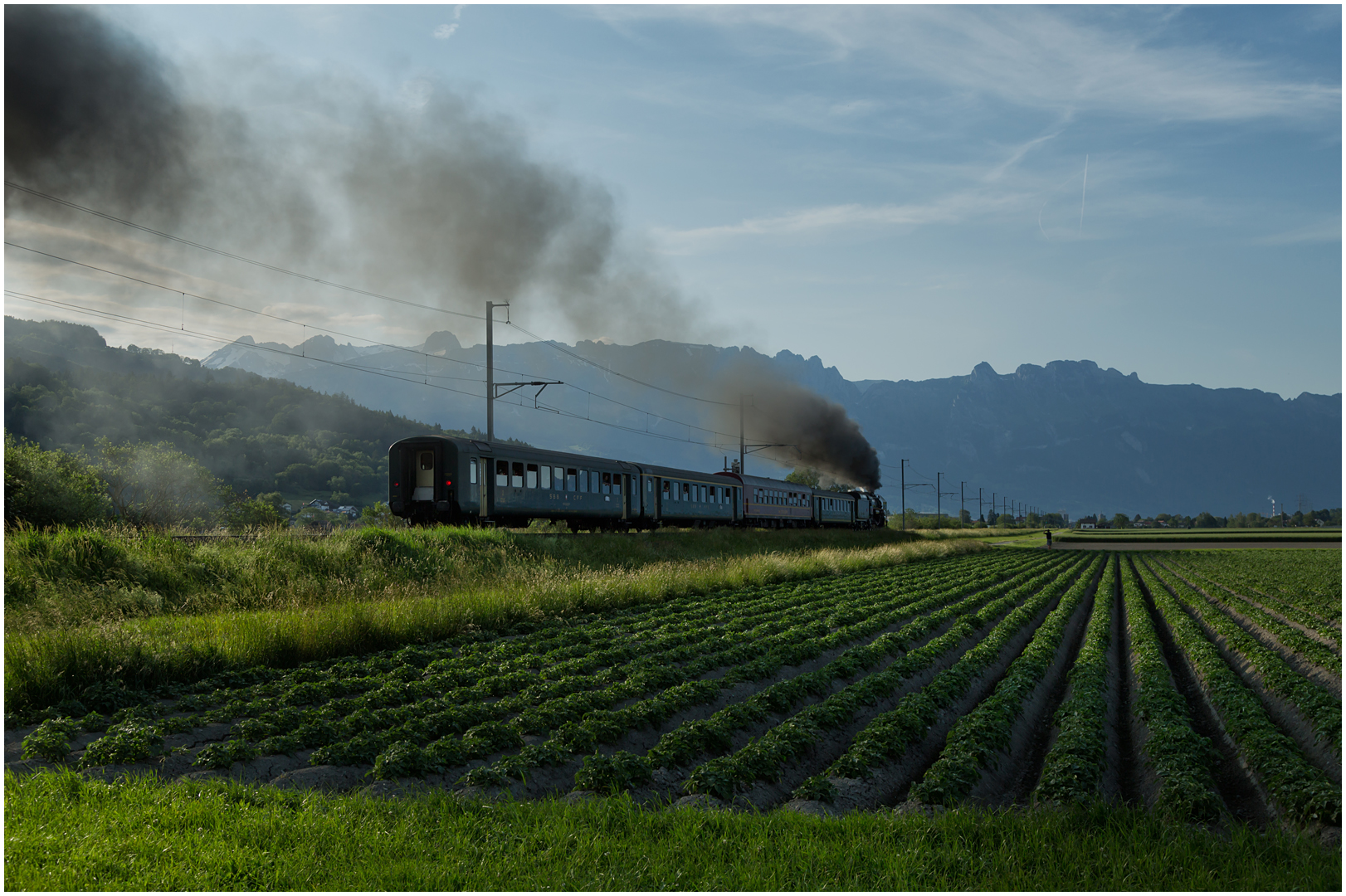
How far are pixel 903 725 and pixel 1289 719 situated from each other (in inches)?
202

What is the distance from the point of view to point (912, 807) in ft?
21.1

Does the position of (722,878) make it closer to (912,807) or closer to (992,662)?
(912,807)

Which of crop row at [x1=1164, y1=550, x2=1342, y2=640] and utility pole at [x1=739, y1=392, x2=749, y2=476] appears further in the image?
utility pole at [x1=739, y1=392, x2=749, y2=476]

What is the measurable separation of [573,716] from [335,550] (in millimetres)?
11496

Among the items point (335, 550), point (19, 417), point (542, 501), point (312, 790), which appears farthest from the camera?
point (19, 417)

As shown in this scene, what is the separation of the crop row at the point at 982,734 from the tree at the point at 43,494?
836 inches

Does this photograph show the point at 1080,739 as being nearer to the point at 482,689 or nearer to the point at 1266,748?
the point at 1266,748

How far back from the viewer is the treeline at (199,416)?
7062 centimetres

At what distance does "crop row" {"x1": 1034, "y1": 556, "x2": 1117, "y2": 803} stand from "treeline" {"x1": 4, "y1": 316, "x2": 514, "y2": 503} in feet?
178

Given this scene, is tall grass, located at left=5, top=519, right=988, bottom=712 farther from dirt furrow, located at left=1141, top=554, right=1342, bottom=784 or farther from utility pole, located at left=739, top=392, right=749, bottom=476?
utility pole, located at left=739, top=392, right=749, bottom=476

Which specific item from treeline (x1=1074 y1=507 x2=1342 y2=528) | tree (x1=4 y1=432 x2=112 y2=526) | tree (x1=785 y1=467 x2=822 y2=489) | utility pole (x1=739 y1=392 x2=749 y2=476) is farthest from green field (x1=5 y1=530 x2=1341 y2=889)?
treeline (x1=1074 y1=507 x2=1342 y2=528)

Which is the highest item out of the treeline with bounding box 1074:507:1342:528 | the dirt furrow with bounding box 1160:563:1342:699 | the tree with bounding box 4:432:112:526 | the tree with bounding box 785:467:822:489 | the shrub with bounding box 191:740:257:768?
the tree with bounding box 785:467:822:489

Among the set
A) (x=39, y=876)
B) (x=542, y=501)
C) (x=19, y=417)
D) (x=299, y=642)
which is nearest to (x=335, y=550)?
(x=299, y=642)

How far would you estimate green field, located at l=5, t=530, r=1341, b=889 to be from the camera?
4.91 m
